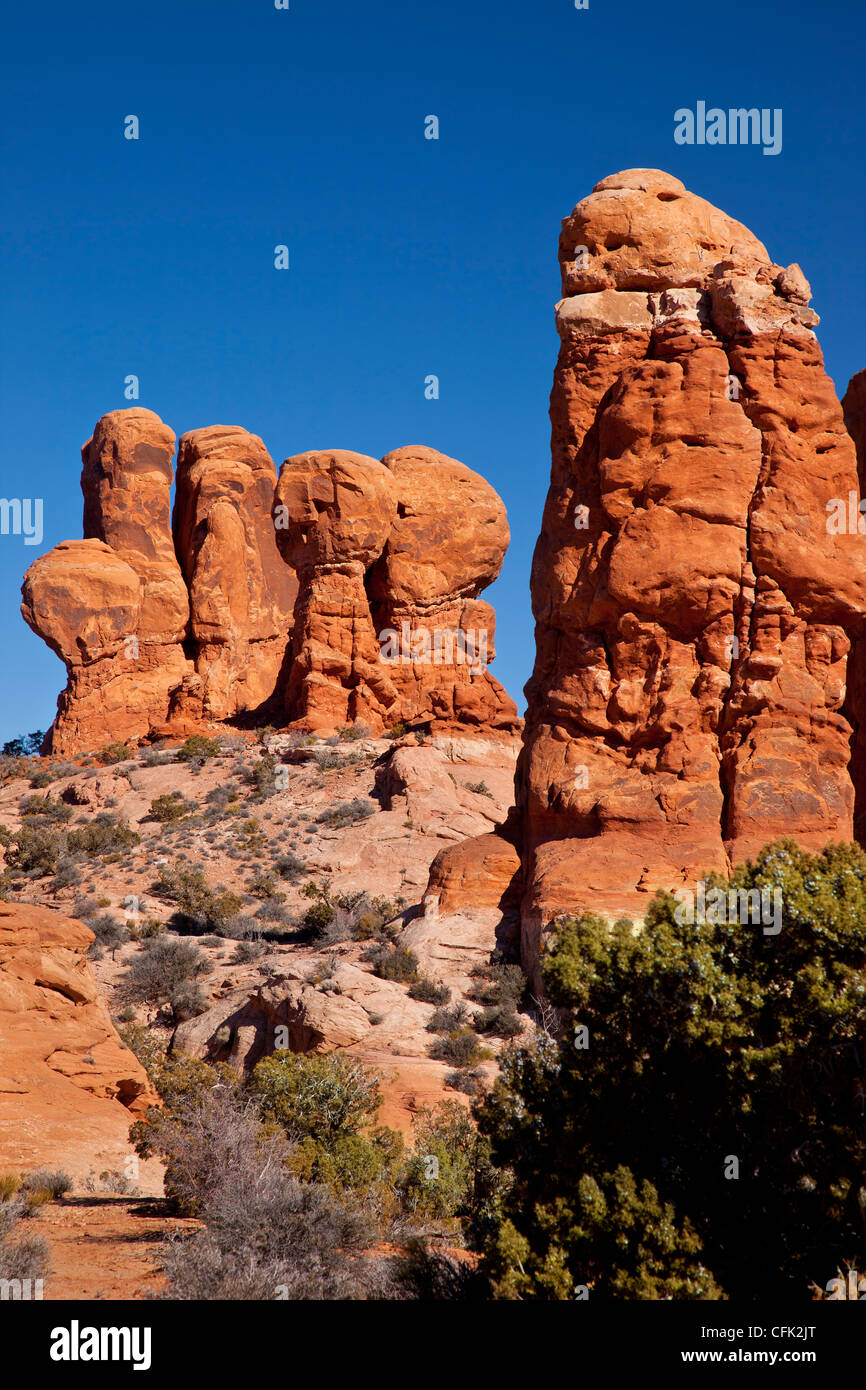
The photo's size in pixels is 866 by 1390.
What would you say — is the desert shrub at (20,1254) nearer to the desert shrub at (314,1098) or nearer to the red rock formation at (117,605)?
the desert shrub at (314,1098)

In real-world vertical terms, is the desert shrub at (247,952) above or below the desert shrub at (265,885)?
below

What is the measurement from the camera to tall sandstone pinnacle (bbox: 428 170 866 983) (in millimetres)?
17312

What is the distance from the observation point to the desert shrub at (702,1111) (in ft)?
24.9

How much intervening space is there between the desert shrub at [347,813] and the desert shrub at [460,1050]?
14652 mm

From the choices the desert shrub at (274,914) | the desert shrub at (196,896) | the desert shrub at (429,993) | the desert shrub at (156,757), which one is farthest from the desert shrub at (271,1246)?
the desert shrub at (156,757)

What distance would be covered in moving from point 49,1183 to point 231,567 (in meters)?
41.3

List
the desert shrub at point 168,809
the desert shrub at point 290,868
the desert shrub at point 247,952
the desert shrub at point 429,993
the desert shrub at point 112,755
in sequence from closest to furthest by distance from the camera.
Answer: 1. the desert shrub at point 429,993
2. the desert shrub at point 247,952
3. the desert shrub at point 290,868
4. the desert shrub at point 168,809
5. the desert shrub at point 112,755

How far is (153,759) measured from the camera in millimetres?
37875

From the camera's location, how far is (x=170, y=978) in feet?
75.7

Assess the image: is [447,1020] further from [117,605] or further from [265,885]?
[117,605]

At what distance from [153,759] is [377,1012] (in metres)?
22.7

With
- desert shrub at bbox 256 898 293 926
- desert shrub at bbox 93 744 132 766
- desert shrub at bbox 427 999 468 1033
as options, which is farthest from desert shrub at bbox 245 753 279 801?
desert shrub at bbox 427 999 468 1033

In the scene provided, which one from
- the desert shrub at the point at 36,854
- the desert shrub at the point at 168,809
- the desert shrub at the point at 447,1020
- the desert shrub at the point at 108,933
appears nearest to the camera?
the desert shrub at the point at 447,1020

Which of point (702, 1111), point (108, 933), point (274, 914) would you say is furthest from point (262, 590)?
point (702, 1111)
